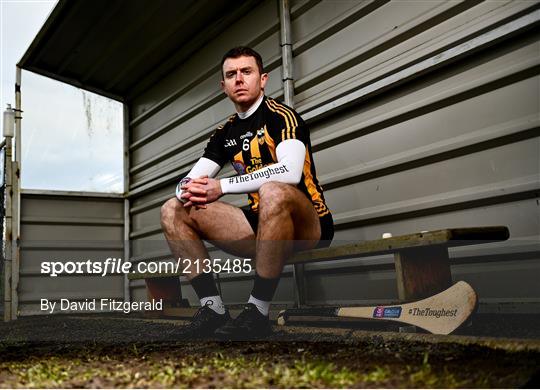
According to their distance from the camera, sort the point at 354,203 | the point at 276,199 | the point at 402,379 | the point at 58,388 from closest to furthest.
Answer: the point at 402,379
the point at 58,388
the point at 276,199
the point at 354,203

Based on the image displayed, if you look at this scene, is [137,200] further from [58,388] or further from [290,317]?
[58,388]

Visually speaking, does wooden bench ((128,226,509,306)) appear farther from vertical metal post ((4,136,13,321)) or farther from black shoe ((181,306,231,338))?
vertical metal post ((4,136,13,321))

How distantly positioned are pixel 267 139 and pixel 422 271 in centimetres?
101

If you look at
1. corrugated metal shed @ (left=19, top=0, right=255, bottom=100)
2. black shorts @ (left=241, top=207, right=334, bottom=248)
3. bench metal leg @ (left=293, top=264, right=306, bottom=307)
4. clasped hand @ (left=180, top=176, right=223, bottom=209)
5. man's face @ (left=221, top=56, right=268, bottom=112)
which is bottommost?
bench metal leg @ (left=293, top=264, right=306, bottom=307)

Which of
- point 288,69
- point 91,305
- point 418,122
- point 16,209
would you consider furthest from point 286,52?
point 91,305

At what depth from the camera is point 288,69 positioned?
3645mm

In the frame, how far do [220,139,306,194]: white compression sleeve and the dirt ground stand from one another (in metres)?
0.70

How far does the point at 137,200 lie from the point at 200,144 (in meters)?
1.37

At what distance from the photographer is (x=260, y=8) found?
4086 mm

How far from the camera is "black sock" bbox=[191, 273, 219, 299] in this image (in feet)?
8.11

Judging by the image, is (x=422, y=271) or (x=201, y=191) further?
(x=201, y=191)

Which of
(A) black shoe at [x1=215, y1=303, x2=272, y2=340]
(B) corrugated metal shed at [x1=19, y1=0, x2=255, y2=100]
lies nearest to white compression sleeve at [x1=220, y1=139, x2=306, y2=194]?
(A) black shoe at [x1=215, y1=303, x2=272, y2=340]

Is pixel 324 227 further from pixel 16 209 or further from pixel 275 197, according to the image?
pixel 16 209

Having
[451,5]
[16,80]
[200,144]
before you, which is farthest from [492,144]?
[16,80]
